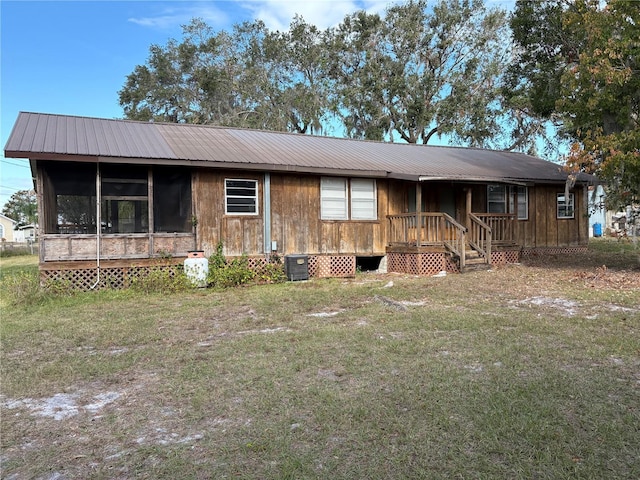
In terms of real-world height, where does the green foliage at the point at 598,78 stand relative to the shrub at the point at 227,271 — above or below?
above

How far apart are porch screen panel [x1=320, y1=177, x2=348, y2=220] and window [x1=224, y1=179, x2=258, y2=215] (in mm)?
1968

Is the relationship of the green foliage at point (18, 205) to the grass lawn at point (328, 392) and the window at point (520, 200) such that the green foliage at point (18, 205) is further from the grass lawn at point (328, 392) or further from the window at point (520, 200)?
the grass lawn at point (328, 392)

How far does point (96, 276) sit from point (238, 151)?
4832mm

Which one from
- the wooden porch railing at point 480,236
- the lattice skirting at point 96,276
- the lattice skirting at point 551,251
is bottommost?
the lattice skirting at point 96,276

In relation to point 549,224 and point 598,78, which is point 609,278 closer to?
point 598,78

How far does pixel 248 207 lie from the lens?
40.7 feet

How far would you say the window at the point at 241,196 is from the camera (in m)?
12.2

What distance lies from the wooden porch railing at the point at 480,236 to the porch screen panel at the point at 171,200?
26.2ft

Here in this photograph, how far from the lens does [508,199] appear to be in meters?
16.0

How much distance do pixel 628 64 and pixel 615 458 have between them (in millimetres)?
10299

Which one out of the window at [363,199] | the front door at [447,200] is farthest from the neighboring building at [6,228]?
the front door at [447,200]

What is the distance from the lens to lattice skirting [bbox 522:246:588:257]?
16.2 m

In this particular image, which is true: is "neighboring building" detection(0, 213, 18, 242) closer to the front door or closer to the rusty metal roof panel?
the rusty metal roof panel

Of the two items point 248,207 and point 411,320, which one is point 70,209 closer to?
point 248,207
